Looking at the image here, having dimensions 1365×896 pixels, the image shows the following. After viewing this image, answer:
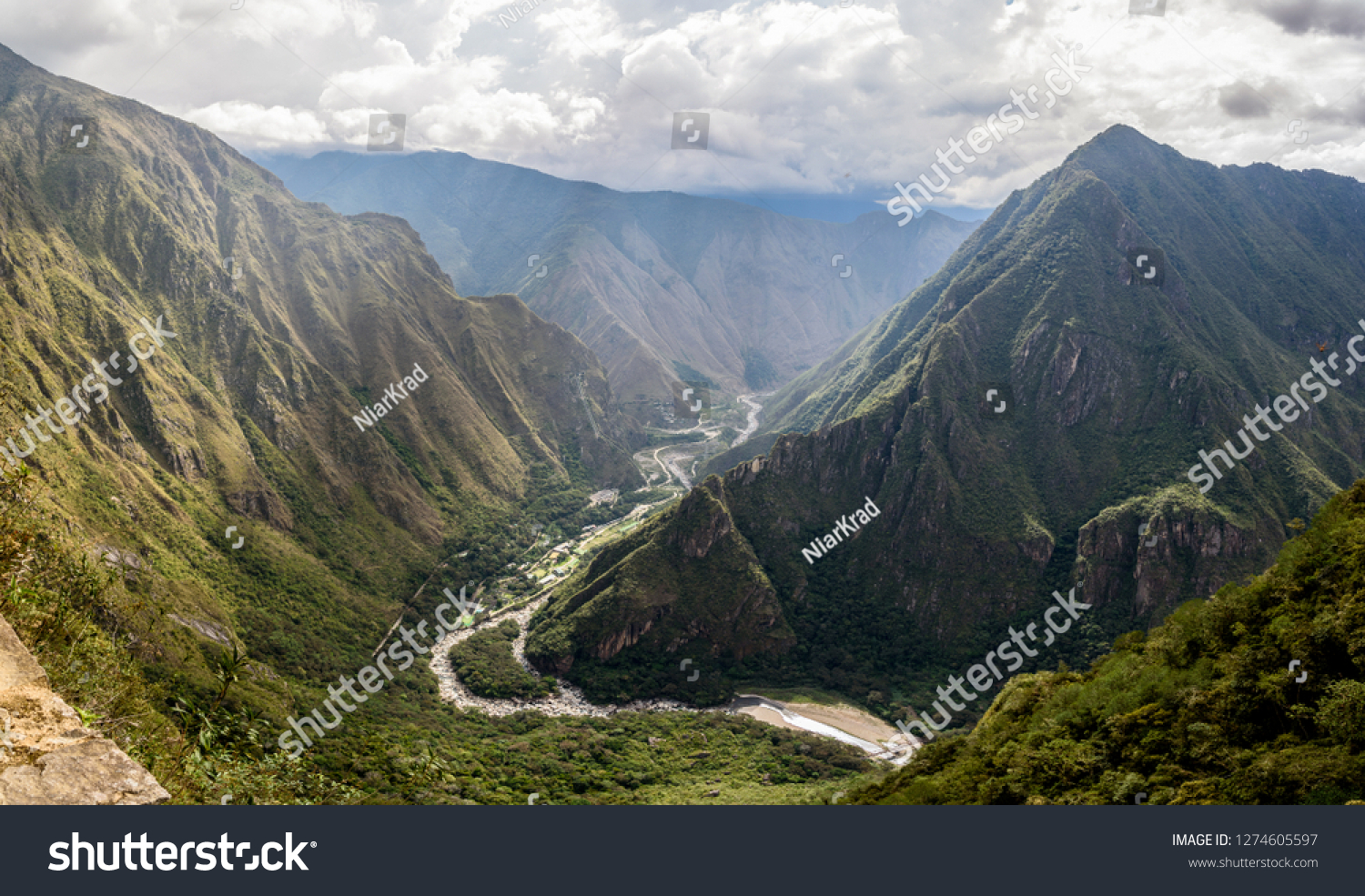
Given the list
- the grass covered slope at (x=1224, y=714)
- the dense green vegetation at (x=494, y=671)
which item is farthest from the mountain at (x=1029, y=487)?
the grass covered slope at (x=1224, y=714)

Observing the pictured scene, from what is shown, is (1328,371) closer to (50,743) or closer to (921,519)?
(921,519)

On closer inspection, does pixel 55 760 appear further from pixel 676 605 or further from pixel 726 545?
pixel 726 545

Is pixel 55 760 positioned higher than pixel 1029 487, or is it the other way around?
pixel 1029 487

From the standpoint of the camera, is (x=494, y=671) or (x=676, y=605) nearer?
(x=494, y=671)

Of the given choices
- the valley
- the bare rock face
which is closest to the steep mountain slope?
the valley

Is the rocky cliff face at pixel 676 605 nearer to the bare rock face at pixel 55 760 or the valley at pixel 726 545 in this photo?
the valley at pixel 726 545

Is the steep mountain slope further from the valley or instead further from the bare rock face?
the bare rock face

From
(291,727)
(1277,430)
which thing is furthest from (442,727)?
(1277,430)

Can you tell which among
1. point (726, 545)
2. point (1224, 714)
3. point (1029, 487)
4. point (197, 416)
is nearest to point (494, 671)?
point (726, 545)
